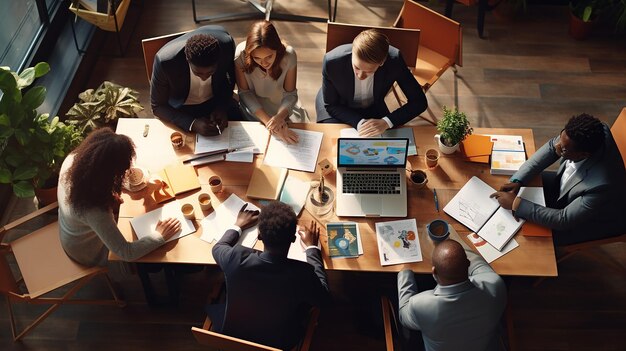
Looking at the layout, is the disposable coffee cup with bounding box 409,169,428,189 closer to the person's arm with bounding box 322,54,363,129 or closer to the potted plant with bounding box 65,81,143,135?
the person's arm with bounding box 322,54,363,129

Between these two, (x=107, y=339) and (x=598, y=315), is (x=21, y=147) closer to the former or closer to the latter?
(x=107, y=339)

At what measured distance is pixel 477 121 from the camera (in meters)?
4.73

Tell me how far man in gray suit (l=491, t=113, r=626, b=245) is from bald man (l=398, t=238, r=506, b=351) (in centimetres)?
54

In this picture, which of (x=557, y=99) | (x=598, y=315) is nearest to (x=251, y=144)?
(x=598, y=315)

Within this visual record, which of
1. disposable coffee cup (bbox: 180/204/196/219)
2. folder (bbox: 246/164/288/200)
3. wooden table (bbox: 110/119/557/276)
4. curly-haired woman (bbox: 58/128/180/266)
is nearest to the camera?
curly-haired woman (bbox: 58/128/180/266)

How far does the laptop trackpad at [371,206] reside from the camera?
3.18m

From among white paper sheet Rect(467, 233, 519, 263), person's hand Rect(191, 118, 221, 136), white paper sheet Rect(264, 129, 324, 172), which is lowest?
white paper sheet Rect(467, 233, 519, 263)

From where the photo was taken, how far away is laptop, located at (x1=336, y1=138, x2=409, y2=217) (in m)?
3.17

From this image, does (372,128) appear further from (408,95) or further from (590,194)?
(590,194)

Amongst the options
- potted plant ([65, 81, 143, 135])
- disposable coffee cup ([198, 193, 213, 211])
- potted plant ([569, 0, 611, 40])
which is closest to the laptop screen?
disposable coffee cup ([198, 193, 213, 211])

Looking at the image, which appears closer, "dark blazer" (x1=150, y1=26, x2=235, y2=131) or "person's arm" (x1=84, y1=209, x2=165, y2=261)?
"person's arm" (x1=84, y1=209, x2=165, y2=261)

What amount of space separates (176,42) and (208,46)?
15.5 inches

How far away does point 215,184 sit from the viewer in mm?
3225

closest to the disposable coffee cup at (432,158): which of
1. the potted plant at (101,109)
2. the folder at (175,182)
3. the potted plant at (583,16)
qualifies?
the folder at (175,182)
